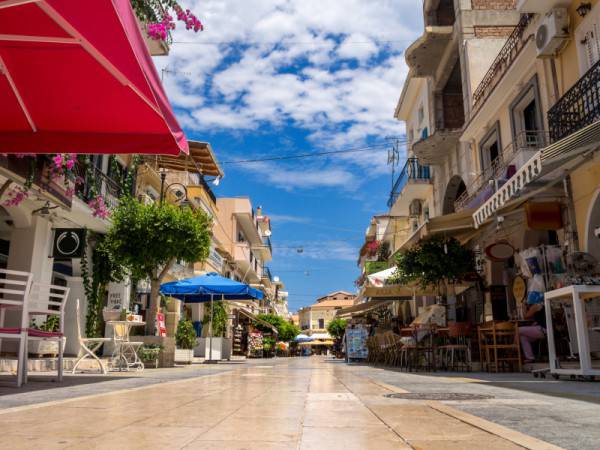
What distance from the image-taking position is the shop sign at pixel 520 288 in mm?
11836

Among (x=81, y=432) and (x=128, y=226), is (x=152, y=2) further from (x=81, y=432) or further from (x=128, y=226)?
(x=128, y=226)

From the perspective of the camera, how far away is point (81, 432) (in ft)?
8.80

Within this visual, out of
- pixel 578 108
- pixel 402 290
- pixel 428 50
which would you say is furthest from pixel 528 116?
pixel 428 50

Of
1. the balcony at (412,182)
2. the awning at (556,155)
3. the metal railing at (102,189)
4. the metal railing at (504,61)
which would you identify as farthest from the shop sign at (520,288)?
the metal railing at (102,189)

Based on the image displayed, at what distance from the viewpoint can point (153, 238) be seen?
39.5 ft

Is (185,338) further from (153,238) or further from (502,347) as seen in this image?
(502,347)

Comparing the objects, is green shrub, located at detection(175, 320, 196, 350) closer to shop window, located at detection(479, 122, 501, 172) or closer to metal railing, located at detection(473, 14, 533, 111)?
shop window, located at detection(479, 122, 501, 172)

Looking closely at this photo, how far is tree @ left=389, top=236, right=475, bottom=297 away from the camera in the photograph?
1253 centimetres

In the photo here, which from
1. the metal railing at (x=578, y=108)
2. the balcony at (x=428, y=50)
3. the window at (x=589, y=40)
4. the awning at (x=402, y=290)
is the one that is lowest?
the awning at (x=402, y=290)

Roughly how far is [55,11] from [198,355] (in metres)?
16.3

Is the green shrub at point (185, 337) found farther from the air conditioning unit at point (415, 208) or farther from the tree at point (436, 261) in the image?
the air conditioning unit at point (415, 208)

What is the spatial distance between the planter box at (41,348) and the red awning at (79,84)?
8105 mm

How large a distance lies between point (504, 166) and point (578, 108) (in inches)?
146

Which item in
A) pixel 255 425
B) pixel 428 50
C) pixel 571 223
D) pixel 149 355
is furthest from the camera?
pixel 428 50
